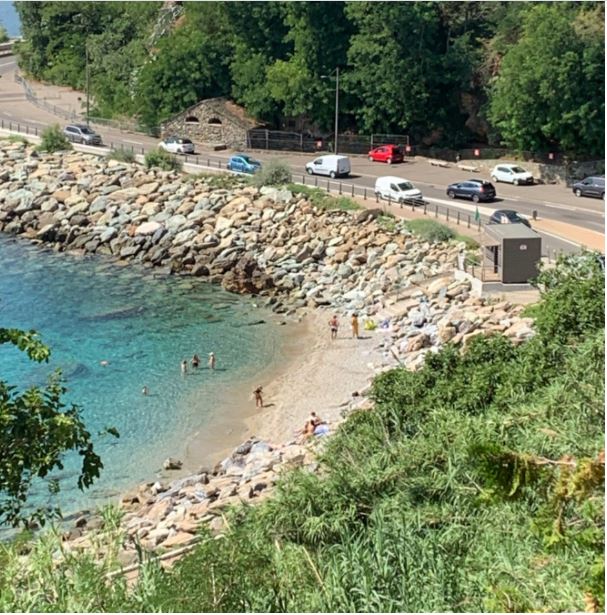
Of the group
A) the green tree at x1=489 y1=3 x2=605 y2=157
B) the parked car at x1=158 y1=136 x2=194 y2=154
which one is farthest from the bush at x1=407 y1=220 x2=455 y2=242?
the parked car at x1=158 y1=136 x2=194 y2=154

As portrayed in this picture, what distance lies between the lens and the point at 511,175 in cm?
5350

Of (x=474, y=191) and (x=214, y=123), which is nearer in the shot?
(x=474, y=191)

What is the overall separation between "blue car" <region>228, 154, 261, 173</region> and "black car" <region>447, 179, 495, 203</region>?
1178 cm

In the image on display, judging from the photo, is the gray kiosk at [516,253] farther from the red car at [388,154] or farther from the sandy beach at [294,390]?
the red car at [388,154]

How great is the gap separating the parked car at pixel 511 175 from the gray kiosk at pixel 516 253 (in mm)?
16705

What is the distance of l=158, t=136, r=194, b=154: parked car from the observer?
6241 cm

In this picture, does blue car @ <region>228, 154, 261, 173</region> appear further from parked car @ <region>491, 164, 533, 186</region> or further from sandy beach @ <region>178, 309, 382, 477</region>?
sandy beach @ <region>178, 309, 382, 477</region>

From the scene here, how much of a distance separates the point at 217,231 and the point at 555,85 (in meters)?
18.0

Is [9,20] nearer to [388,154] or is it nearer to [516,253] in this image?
[388,154]

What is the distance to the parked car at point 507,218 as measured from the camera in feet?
140

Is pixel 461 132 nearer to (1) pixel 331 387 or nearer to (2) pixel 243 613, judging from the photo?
(1) pixel 331 387

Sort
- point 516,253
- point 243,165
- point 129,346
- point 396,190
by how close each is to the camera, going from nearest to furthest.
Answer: point 516,253
point 129,346
point 396,190
point 243,165

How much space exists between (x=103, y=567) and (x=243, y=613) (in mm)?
1936

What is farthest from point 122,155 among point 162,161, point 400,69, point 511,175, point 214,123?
point 511,175
